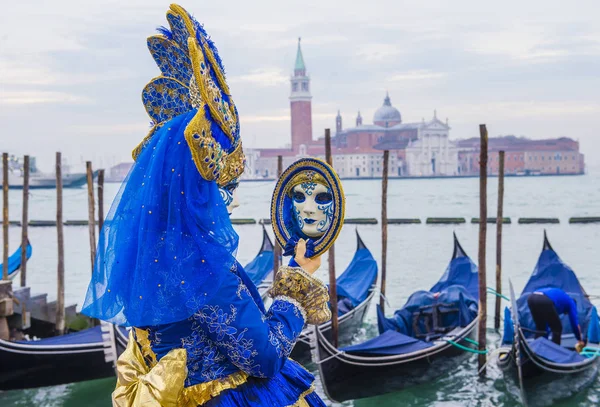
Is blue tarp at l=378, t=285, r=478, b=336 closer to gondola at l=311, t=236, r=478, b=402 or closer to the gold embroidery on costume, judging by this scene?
gondola at l=311, t=236, r=478, b=402

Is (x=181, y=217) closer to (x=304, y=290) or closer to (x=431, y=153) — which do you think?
(x=304, y=290)

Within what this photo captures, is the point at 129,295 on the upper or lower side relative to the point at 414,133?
lower

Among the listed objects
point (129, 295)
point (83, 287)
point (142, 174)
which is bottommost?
point (83, 287)

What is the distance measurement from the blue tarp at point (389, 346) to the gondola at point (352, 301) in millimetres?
851

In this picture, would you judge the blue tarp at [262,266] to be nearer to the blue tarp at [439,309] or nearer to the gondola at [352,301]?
the gondola at [352,301]

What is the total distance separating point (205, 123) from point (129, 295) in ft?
0.89

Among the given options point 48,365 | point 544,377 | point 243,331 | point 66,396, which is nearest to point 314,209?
point 243,331

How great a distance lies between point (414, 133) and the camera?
73.5 meters

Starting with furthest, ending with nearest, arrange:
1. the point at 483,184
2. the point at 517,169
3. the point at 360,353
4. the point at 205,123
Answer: the point at 517,169
the point at 483,184
the point at 360,353
the point at 205,123

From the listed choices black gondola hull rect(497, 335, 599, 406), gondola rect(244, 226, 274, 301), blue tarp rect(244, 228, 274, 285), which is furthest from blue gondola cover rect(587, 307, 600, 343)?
blue tarp rect(244, 228, 274, 285)

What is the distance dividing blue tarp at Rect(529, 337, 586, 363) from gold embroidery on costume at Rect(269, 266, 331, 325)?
12.0 ft

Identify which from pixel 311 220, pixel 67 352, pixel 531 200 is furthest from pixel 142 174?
pixel 531 200

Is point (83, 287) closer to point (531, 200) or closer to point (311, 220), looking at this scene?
point (311, 220)

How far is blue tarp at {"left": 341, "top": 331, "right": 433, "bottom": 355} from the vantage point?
4582 millimetres
